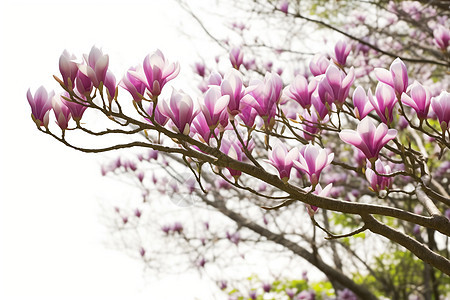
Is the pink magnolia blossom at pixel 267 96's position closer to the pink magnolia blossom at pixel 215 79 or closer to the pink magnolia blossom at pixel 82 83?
the pink magnolia blossom at pixel 215 79

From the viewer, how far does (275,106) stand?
1.60 meters

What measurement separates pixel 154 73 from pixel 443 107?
0.90 meters

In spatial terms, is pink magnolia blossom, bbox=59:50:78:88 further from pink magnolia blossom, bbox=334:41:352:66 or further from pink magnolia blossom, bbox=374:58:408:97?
pink magnolia blossom, bbox=334:41:352:66

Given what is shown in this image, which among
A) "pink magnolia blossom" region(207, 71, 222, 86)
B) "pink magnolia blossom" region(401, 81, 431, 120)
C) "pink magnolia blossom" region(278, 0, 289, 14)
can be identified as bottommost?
"pink magnolia blossom" region(401, 81, 431, 120)

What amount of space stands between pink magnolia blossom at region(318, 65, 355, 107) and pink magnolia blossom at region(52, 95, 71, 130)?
0.84 m

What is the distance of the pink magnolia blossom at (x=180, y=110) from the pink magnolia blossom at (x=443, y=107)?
775 mm

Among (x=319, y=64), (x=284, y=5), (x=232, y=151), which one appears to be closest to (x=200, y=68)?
(x=284, y=5)

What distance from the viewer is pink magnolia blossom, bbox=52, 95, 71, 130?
4.95ft

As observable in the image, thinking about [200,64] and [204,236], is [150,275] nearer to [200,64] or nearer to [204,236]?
[204,236]

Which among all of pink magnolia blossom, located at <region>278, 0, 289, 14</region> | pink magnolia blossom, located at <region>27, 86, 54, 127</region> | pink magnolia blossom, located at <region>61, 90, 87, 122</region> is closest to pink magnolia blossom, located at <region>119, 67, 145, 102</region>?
pink magnolia blossom, located at <region>61, 90, 87, 122</region>

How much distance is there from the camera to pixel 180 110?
4.58 ft

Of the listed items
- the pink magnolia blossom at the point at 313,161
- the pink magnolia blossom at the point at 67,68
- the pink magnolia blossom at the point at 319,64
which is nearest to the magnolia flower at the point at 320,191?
the pink magnolia blossom at the point at 313,161

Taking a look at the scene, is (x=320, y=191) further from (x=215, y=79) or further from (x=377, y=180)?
(x=215, y=79)

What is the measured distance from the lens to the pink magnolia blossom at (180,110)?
1.40m
